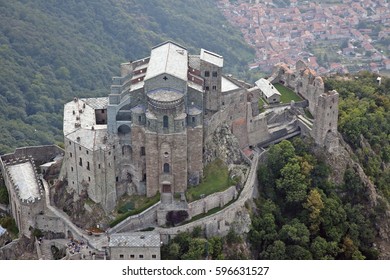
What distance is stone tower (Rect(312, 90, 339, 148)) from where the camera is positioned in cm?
7769

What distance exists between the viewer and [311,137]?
3150 inches

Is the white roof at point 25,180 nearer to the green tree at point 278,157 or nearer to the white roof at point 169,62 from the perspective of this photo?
the white roof at point 169,62

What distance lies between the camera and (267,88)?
84.8 meters

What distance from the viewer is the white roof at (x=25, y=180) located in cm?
6850

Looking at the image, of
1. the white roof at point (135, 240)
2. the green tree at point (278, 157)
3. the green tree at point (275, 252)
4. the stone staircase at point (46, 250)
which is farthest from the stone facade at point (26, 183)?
the green tree at point (278, 157)

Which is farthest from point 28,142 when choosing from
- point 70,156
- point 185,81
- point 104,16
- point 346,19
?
point 346,19

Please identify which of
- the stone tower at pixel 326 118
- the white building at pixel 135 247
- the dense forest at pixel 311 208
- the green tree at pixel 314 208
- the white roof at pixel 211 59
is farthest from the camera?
the stone tower at pixel 326 118

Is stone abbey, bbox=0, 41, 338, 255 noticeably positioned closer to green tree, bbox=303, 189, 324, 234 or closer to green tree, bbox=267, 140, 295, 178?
green tree, bbox=267, 140, 295, 178

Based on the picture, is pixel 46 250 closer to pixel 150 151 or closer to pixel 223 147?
pixel 150 151

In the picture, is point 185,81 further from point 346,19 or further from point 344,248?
point 346,19

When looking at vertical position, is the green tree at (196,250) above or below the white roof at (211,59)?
below

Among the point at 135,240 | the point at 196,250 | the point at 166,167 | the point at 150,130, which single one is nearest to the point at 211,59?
the point at 150,130

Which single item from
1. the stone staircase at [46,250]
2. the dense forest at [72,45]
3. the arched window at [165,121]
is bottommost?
the dense forest at [72,45]

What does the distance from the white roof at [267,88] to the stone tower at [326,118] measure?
6.98 m
